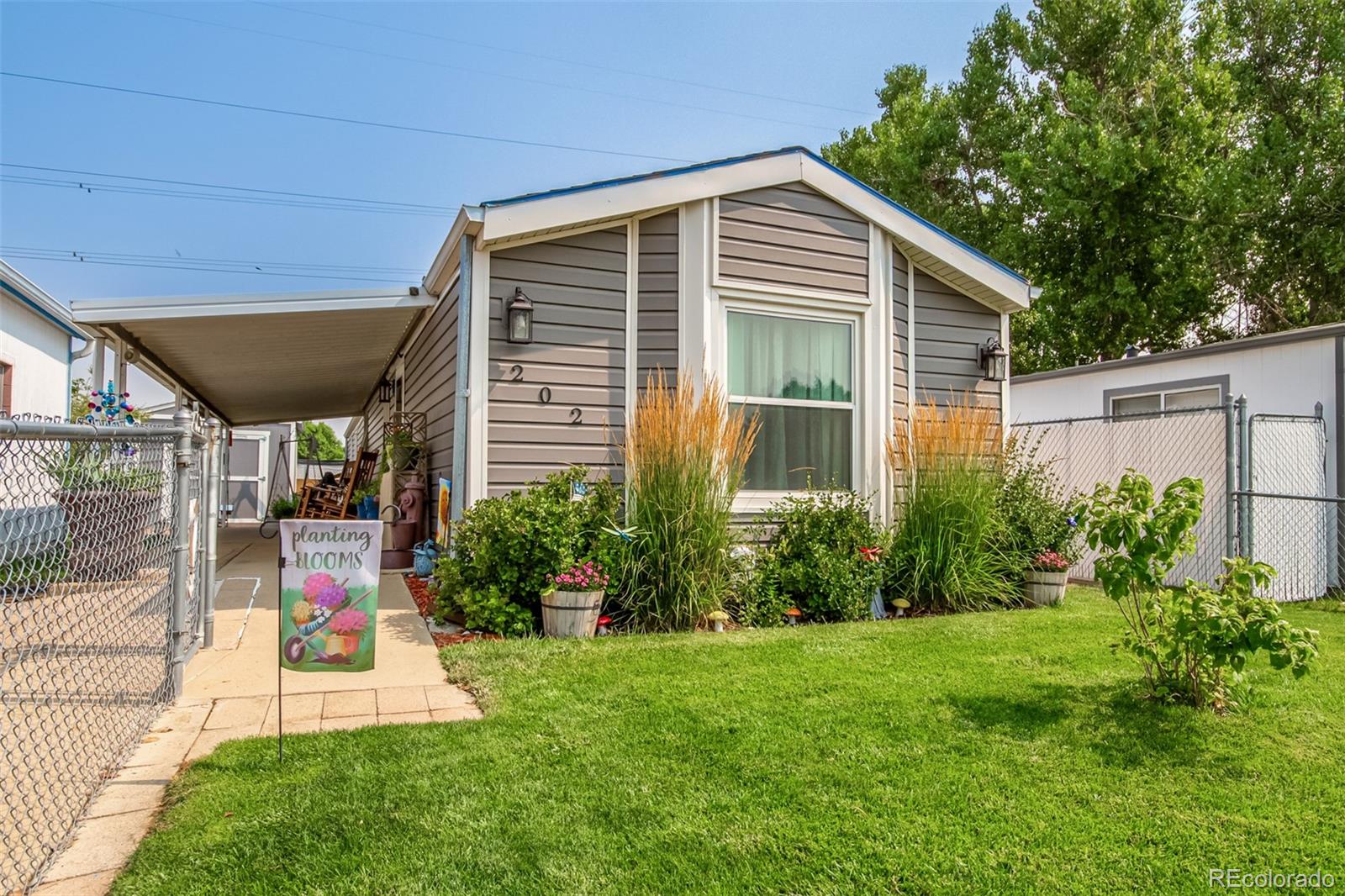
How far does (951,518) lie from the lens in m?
5.43

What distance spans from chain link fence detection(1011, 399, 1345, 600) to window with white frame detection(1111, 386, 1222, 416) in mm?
787

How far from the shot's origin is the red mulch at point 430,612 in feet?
14.1

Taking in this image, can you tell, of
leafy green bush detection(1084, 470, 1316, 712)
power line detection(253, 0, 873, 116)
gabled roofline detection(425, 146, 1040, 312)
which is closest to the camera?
leafy green bush detection(1084, 470, 1316, 712)

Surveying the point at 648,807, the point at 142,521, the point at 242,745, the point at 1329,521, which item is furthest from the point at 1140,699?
the point at 1329,521

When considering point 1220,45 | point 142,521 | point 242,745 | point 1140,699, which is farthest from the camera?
point 1220,45

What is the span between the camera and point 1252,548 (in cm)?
650

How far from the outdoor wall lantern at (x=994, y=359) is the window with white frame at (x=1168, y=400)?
2.02m

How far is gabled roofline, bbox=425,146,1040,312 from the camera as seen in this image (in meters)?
4.99

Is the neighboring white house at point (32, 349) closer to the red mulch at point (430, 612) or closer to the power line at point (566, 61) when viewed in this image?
the red mulch at point (430, 612)

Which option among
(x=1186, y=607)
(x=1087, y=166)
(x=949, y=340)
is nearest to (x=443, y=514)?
(x=949, y=340)

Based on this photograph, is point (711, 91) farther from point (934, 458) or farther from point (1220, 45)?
point (934, 458)

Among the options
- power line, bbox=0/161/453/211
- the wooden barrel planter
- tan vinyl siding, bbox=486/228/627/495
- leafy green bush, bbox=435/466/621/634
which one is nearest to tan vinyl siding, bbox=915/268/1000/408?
tan vinyl siding, bbox=486/228/627/495

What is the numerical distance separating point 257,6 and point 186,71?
2213mm

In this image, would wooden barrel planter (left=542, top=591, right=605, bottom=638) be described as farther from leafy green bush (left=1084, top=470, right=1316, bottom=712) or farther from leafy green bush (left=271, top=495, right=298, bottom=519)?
leafy green bush (left=271, top=495, right=298, bottom=519)
